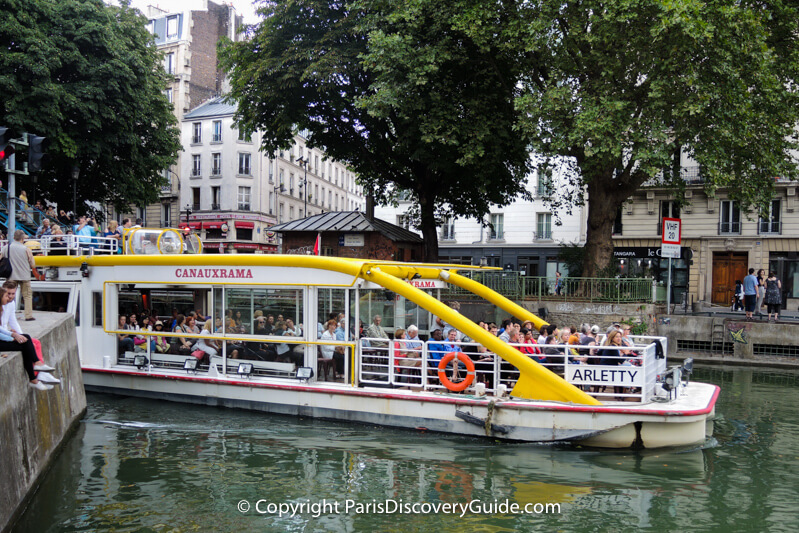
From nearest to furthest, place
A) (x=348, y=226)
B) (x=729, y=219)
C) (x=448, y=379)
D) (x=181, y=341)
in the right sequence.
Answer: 1. (x=448, y=379)
2. (x=181, y=341)
3. (x=348, y=226)
4. (x=729, y=219)

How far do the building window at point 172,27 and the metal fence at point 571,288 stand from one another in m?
44.2

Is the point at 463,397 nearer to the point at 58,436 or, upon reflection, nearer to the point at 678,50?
the point at 58,436

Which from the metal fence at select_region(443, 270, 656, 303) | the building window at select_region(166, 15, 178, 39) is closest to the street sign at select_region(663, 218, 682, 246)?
the metal fence at select_region(443, 270, 656, 303)

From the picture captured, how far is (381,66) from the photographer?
2102 cm

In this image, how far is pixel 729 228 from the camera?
33812mm

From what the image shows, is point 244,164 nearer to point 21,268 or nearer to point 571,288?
point 571,288

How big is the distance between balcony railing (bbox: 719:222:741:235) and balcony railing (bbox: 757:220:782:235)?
90 centimetres

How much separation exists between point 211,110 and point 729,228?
38841 millimetres

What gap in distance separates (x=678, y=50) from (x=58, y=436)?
1693 cm

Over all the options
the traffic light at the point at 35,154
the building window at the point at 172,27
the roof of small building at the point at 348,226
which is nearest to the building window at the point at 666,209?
the roof of small building at the point at 348,226

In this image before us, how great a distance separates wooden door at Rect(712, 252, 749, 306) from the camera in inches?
1324

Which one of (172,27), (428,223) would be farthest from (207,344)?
(172,27)

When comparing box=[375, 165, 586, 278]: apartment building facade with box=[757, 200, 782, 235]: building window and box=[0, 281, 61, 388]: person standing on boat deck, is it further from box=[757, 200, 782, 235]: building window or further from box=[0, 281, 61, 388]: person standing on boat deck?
box=[0, 281, 61, 388]: person standing on boat deck

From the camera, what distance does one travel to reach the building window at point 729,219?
33.6m
